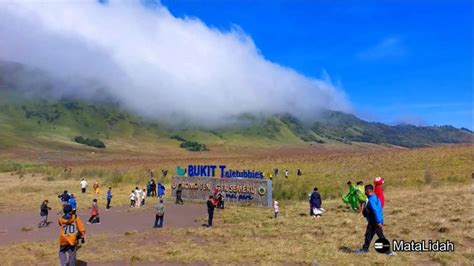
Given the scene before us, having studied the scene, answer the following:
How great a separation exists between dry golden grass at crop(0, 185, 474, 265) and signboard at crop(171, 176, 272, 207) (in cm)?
938

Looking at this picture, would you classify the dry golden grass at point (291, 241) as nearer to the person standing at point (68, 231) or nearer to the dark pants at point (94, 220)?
the person standing at point (68, 231)

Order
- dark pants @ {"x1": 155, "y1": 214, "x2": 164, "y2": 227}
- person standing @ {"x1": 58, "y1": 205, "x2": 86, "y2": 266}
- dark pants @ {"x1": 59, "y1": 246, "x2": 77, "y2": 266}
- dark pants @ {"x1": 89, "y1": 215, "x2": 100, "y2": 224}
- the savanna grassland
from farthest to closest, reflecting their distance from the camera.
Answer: dark pants @ {"x1": 89, "y1": 215, "x2": 100, "y2": 224}, dark pants @ {"x1": 155, "y1": 214, "x2": 164, "y2": 227}, the savanna grassland, dark pants @ {"x1": 59, "y1": 246, "x2": 77, "y2": 266}, person standing @ {"x1": 58, "y1": 205, "x2": 86, "y2": 266}

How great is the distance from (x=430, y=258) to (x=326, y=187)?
25953 millimetres

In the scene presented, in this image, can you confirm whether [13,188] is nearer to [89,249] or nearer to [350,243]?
[89,249]

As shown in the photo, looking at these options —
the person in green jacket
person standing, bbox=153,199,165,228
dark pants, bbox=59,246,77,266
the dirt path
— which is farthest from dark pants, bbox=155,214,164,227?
dark pants, bbox=59,246,77,266

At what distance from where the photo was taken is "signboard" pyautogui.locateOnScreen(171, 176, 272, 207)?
3634 cm

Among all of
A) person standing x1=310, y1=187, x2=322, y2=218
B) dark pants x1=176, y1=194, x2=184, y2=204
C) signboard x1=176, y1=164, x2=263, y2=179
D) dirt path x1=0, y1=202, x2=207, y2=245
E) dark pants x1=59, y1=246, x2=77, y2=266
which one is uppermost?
signboard x1=176, y1=164, x2=263, y2=179

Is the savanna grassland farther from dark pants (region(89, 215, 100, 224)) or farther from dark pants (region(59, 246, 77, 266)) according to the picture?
dark pants (region(89, 215, 100, 224))

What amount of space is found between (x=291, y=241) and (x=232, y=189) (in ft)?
68.6

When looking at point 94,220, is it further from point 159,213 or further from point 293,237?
point 293,237

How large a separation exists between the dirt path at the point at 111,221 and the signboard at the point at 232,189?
2651 mm

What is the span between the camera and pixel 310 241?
18.0 m

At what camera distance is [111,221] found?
99.0 ft

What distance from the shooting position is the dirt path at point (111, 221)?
84.1 feet
